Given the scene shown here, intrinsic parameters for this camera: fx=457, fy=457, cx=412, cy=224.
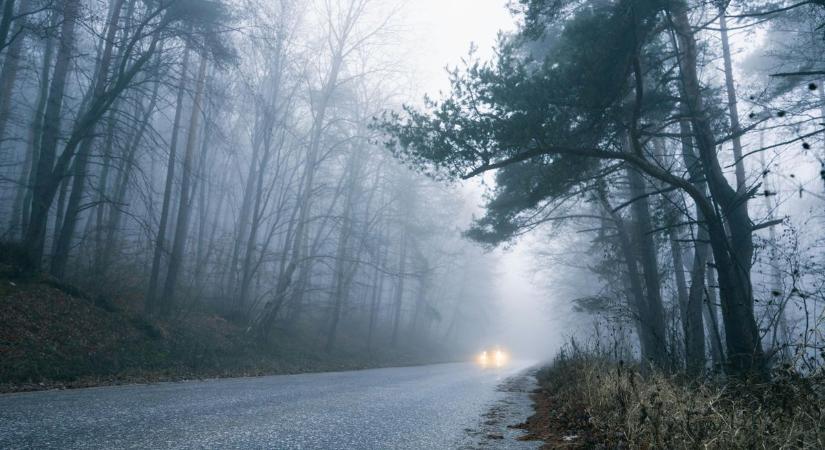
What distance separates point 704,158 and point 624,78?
1.86 metres

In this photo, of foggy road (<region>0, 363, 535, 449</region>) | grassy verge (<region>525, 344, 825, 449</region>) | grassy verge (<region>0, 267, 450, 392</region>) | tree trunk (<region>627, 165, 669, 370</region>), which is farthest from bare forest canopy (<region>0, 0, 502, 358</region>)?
grassy verge (<region>525, 344, 825, 449</region>)

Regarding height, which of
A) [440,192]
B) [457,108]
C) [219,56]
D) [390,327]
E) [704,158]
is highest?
[440,192]

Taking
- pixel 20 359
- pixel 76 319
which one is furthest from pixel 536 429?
pixel 76 319

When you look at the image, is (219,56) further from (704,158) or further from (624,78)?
(704,158)

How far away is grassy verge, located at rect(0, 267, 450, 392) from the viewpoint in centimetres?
782

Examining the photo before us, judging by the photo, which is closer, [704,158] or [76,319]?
[704,158]

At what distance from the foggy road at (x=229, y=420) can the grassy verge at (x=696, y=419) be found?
2.80ft

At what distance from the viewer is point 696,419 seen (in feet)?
→ 10.3

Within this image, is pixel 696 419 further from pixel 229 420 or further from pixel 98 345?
pixel 98 345

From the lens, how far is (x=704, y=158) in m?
6.94

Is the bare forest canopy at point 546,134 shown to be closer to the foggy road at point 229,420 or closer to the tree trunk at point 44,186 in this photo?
the tree trunk at point 44,186

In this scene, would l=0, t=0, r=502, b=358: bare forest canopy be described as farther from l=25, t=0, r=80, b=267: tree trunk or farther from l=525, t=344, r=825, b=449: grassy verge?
l=525, t=344, r=825, b=449: grassy verge

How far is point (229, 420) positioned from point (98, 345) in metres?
7.00

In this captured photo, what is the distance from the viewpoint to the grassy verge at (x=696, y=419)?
2.89 m
